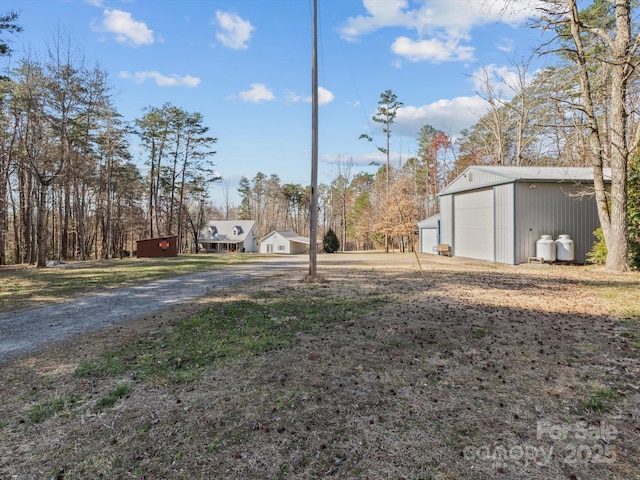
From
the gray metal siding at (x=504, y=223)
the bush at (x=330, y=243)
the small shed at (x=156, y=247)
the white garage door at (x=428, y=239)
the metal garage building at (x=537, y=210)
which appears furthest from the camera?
the bush at (x=330, y=243)

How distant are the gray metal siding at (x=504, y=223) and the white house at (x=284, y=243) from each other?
28201 millimetres

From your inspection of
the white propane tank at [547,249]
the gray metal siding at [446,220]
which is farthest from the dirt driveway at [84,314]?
the gray metal siding at [446,220]

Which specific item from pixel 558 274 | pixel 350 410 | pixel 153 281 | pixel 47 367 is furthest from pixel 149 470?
pixel 558 274

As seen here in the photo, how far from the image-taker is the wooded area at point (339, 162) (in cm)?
1065

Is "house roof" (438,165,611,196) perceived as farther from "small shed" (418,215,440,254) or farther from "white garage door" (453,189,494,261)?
"small shed" (418,215,440,254)

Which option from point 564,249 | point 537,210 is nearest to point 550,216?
point 537,210

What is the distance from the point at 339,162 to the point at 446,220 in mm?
24866

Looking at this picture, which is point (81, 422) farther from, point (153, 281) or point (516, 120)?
point (516, 120)

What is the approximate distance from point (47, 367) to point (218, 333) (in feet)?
6.29

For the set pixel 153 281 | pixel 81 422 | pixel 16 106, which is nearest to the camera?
pixel 81 422

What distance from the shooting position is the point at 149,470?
7.09ft

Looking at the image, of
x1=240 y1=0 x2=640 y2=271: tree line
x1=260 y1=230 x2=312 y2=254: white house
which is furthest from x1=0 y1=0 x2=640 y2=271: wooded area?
x1=260 y1=230 x2=312 y2=254: white house

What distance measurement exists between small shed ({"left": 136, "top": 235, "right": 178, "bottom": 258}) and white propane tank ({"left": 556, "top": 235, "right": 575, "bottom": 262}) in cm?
2363

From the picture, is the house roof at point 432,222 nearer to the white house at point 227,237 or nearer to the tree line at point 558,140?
the tree line at point 558,140
